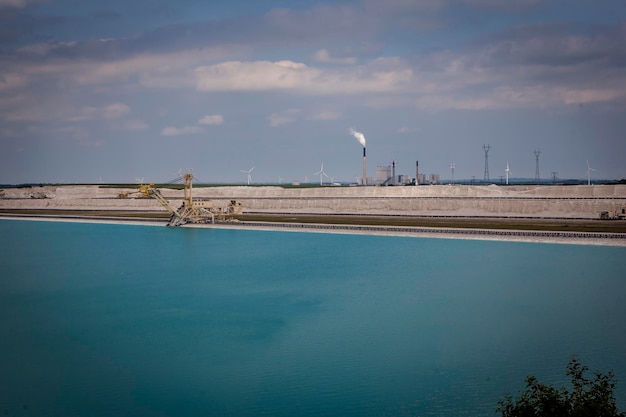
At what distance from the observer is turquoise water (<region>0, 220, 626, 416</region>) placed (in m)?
17.6

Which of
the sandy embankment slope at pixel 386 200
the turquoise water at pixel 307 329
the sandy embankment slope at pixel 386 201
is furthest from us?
the sandy embankment slope at pixel 386 200

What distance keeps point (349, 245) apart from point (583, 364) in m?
32.7

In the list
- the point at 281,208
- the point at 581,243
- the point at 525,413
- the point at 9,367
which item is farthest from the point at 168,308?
the point at 281,208

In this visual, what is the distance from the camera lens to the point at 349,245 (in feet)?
169

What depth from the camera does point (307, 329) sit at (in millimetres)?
25016

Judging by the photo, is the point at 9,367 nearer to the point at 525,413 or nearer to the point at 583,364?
the point at 525,413

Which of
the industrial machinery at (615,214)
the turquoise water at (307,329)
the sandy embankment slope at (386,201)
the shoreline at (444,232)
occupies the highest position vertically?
the sandy embankment slope at (386,201)

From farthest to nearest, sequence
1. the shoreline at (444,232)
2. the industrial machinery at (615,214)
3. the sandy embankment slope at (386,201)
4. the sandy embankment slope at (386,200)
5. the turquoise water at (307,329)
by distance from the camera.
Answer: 1. the sandy embankment slope at (386,200)
2. the sandy embankment slope at (386,201)
3. the industrial machinery at (615,214)
4. the shoreline at (444,232)
5. the turquoise water at (307,329)

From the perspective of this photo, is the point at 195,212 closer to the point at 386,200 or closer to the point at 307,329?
the point at 386,200

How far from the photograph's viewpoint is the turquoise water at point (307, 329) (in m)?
17.6

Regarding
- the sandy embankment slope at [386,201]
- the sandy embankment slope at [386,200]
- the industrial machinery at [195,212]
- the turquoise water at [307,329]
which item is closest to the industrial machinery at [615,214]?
the sandy embankment slope at [386,201]

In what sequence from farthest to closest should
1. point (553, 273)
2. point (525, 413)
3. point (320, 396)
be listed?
point (553, 273), point (320, 396), point (525, 413)

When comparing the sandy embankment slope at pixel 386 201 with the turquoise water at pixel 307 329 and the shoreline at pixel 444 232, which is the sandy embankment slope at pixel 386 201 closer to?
the shoreline at pixel 444 232

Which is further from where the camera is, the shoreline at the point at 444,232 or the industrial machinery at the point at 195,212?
the industrial machinery at the point at 195,212
